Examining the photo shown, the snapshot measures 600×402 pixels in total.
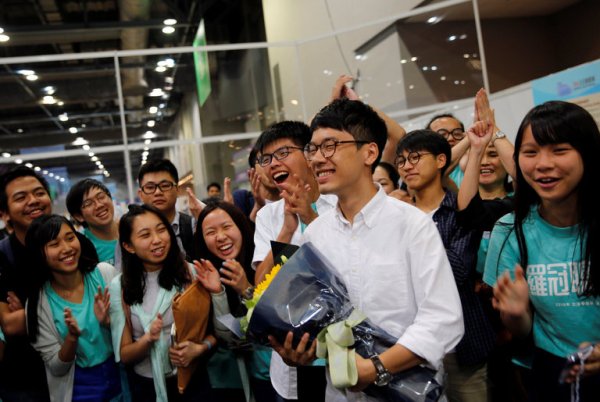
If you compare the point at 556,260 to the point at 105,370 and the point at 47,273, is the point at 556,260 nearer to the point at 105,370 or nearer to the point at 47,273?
the point at 105,370

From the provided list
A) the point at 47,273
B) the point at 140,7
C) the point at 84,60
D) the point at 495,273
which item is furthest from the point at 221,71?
the point at 495,273

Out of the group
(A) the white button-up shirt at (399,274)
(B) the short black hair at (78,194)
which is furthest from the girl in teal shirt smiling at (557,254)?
(B) the short black hair at (78,194)

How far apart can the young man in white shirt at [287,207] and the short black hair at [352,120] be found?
381mm

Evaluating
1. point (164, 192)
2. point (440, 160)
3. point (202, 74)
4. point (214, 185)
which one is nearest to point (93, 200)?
point (164, 192)

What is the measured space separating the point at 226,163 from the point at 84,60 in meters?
2.31

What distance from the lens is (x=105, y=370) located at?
2662 mm

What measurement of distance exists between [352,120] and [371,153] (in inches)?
4.7

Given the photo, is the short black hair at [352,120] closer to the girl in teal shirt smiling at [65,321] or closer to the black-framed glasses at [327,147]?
the black-framed glasses at [327,147]

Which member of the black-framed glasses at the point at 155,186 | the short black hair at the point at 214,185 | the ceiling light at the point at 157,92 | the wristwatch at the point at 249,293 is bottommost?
the wristwatch at the point at 249,293

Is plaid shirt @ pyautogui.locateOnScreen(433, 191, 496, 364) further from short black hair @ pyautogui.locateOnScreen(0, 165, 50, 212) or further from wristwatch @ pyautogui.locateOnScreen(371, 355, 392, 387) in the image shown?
short black hair @ pyautogui.locateOnScreen(0, 165, 50, 212)

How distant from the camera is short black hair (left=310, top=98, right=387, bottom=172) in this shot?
1750mm

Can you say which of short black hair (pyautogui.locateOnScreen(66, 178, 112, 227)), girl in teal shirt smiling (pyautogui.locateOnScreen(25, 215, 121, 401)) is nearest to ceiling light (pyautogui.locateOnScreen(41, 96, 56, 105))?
short black hair (pyautogui.locateOnScreen(66, 178, 112, 227))

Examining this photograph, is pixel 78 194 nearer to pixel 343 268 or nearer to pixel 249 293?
pixel 249 293

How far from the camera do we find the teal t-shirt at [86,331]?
2631 millimetres
